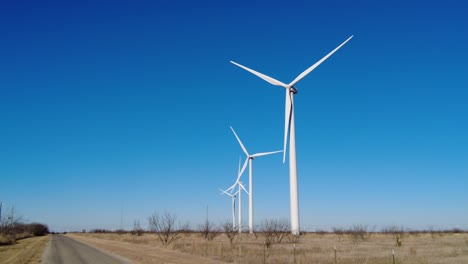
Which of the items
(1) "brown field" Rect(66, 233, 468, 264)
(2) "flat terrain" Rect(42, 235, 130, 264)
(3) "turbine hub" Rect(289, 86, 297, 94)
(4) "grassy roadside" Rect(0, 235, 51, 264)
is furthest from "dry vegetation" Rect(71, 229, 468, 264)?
(3) "turbine hub" Rect(289, 86, 297, 94)

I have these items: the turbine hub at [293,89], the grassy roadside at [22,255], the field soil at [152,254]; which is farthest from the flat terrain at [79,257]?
the turbine hub at [293,89]

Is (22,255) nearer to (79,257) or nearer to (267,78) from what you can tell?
(79,257)

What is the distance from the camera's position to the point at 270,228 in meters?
55.8

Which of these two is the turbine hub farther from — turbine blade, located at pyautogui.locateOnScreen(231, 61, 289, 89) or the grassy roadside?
the grassy roadside

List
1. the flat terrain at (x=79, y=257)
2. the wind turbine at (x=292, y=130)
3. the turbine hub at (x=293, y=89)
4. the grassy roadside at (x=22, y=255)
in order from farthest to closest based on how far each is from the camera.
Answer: the turbine hub at (x=293, y=89)
the wind turbine at (x=292, y=130)
the grassy roadside at (x=22, y=255)
the flat terrain at (x=79, y=257)

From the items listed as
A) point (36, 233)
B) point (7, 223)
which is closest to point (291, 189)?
point (7, 223)

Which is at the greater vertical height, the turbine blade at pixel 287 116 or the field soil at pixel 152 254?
the turbine blade at pixel 287 116

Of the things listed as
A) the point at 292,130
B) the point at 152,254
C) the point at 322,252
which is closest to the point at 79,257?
the point at 152,254

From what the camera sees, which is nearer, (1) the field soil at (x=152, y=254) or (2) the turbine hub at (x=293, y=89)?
(1) the field soil at (x=152, y=254)

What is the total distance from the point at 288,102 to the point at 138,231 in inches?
2956

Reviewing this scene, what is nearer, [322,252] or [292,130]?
[322,252]

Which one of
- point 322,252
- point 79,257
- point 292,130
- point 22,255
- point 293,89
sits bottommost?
point 22,255

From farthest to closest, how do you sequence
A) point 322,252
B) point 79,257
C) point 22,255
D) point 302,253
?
point 22,255 < point 79,257 < point 322,252 < point 302,253

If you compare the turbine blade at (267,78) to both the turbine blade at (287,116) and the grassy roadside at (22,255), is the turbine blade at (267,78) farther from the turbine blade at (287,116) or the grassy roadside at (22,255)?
the grassy roadside at (22,255)
